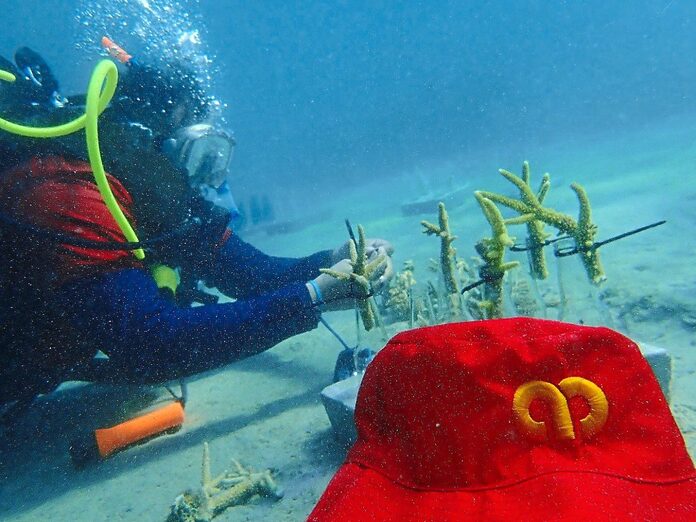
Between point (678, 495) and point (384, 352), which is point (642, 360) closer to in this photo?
point (678, 495)

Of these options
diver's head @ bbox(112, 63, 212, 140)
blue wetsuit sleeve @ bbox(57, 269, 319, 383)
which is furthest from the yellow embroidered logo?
diver's head @ bbox(112, 63, 212, 140)

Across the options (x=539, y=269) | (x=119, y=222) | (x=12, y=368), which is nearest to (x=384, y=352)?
(x=539, y=269)

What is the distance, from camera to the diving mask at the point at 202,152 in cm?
324

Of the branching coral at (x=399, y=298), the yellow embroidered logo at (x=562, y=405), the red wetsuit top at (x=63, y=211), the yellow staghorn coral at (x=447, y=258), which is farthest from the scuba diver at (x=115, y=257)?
the yellow embroidered logo at (x=562, y=405)

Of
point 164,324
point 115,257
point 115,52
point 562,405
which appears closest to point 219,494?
point 164,324

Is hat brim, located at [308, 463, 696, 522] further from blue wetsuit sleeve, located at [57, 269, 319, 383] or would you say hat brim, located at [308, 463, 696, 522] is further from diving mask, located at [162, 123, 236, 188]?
diving mask, located at [162, 123, 236, 188]

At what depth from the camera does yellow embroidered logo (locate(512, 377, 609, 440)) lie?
961 mm

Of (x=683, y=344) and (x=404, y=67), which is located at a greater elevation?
(x=404, y=67)

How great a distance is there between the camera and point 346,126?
6444cm

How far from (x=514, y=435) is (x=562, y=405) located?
14cm

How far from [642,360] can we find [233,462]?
2.16 meters

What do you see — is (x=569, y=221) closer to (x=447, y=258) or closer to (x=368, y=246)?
(x=447, y=258)

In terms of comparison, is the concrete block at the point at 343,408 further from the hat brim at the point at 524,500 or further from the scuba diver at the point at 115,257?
the hat brim at the point at 524,500

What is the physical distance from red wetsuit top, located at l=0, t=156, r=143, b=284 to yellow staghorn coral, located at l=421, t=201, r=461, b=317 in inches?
77.7
